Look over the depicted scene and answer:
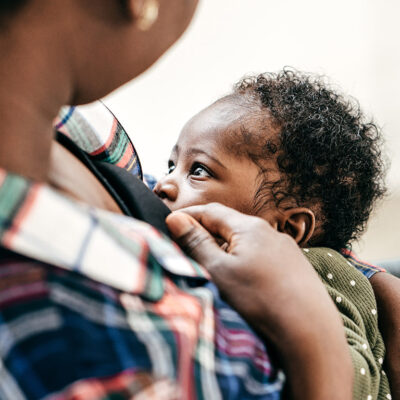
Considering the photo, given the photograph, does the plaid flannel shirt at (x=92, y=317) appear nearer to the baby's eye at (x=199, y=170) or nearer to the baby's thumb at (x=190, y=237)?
the baby's thumb at (x=190, y=237)

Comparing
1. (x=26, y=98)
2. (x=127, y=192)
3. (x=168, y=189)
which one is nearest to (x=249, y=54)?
(x=168, y=189)

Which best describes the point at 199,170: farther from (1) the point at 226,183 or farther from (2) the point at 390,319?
(2) the point at 390,319

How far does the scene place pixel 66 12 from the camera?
296 millimetres

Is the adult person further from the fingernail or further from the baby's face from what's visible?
the baby's face

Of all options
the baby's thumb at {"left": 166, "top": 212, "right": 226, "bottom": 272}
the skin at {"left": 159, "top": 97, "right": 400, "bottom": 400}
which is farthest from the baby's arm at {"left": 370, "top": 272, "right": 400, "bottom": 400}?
the baby's thumb at {"left": 166, "top": 212, "right": 226, "bottom": 272}

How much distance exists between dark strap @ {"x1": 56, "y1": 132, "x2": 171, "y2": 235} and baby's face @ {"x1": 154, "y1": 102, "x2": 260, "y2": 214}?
0.26 m

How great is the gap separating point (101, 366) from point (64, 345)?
2 centimetres

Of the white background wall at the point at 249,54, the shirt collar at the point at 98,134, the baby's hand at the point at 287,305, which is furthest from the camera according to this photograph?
the white background wall at the point at 249,54

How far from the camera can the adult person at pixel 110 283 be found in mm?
241

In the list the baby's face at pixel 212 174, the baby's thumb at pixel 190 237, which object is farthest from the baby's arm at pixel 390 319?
the baby's thumb at pixel 190 237

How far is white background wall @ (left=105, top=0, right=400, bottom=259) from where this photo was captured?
5.09ft

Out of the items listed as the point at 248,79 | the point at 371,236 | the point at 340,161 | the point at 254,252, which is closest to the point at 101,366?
the point at 254,252

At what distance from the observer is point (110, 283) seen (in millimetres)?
271

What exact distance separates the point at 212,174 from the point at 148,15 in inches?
16.8
